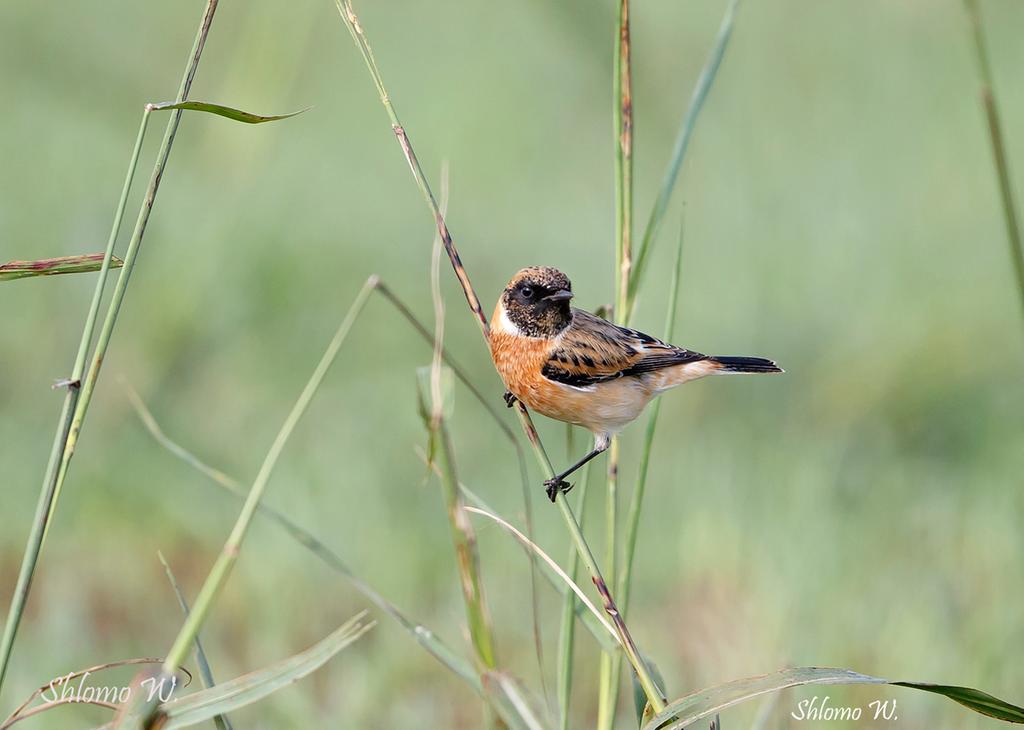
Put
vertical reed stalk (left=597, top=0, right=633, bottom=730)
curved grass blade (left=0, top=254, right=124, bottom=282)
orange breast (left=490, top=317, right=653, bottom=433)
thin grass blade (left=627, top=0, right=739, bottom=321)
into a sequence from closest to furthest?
curved grass blade (left=0, top=254, right=124, bottom=282)
vertical reed stalk (left=597, top=0, right=633, bottom=730)
thin grass blade (left=627, top=0, right=739, bottom=321)
orange breast (left=490, top=317, right=653, bottom=433)

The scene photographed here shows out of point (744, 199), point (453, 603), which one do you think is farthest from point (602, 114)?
point (453, 603)

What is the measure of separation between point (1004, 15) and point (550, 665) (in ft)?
28.3

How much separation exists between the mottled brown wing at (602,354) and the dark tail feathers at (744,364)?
75 millimetres

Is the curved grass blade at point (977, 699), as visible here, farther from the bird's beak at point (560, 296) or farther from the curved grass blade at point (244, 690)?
the bird's beak at point (560, 296)

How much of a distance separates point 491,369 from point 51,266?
446cm

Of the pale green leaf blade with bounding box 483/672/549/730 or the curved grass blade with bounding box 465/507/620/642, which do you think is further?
the curved grass blade with bounding box 465/507/620/642

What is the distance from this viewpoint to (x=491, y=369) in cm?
631

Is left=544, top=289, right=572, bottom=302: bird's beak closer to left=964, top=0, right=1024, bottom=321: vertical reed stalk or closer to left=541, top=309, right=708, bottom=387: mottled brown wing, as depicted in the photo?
left=541, top=309, right=708, bottom=387: mottled brown wing

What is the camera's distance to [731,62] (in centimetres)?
878

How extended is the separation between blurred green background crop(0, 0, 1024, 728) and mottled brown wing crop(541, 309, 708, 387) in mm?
889

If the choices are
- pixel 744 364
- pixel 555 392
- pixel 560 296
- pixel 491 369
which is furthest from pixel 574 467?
pixel 491 369

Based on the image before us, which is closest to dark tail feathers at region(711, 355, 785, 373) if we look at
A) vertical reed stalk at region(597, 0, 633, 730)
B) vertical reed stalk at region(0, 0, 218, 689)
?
vertical reed stalk at region(597, 0, 633, 730)

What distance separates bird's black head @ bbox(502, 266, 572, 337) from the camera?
311cm

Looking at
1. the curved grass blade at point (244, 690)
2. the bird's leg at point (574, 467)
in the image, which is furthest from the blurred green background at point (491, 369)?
the curved grass blade at point (244, 690)
